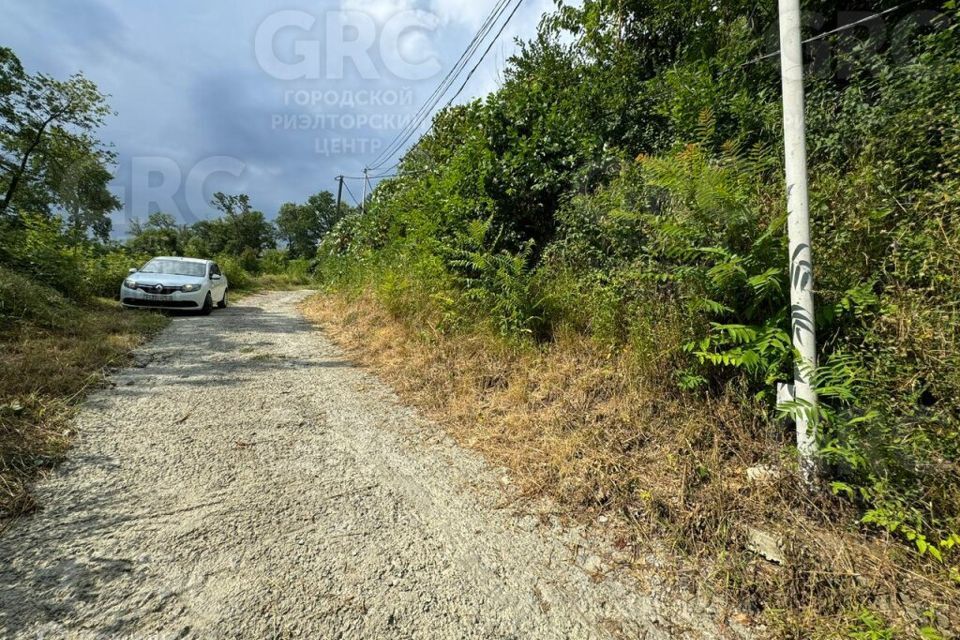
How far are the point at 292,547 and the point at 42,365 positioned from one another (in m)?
3.60

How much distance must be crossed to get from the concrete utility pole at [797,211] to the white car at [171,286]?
9.94m

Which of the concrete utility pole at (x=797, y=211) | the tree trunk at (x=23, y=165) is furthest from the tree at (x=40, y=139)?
the concrete utility pole at (x=797, y=211)

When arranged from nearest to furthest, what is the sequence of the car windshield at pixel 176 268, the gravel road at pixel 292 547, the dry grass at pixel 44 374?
the gravel road at pixel 292 547 → the dry grass at pixel 44 374 → the car windshield at pixel 176 268

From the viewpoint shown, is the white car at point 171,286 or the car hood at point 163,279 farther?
the car hood at point 163,279

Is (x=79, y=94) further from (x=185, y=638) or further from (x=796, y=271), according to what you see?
(x=796, y=271)

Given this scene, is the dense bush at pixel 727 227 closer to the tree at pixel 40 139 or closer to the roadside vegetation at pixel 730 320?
the roadside vegetation at pixel 730 320

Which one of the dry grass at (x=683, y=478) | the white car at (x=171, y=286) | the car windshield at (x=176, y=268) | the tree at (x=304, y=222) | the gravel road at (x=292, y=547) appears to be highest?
the tree at (x=304, y=222)

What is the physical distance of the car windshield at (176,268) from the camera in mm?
8289

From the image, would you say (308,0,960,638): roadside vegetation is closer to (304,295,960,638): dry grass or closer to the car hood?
(304,295,960,638): dry grass

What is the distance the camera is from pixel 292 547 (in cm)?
179

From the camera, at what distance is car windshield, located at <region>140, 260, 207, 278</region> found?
829cm

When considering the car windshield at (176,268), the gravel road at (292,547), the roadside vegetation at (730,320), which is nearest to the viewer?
the gravel road at (292,547)

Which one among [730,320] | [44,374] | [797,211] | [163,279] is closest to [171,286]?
[163,279]

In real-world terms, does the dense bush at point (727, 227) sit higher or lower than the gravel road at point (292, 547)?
higher
